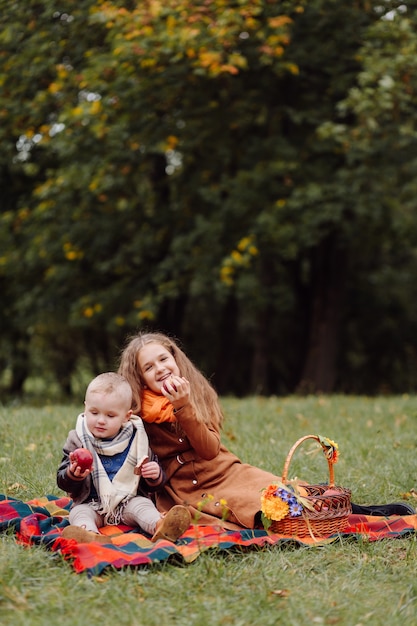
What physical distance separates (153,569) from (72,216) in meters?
9.73

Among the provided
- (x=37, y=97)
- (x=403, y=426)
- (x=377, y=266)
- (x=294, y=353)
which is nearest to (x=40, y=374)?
(x=294, y=353)

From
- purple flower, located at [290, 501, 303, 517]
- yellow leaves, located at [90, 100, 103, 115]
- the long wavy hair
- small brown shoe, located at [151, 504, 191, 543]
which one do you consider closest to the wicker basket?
purple flower, located at [290, 501, 303, 517]

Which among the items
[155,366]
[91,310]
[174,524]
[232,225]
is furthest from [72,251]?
[174,524]

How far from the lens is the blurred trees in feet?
31.1

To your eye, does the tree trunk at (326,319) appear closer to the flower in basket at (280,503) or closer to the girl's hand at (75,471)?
the flower in basket at (280,503)

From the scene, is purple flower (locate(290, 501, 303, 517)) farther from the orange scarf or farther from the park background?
the orange scarf

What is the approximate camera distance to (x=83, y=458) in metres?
3.81

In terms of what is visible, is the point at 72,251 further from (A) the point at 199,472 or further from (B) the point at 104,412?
(B) the point at 104,412

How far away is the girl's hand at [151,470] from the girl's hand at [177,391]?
1.07 feet

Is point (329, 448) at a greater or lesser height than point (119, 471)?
lesser

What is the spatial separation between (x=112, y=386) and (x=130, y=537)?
0.73 m

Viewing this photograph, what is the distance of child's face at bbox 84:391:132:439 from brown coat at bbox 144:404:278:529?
1.09 ft

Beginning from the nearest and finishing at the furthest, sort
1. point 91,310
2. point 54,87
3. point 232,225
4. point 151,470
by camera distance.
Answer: point 151,470, point 54,87, point 91,310, point 232,225

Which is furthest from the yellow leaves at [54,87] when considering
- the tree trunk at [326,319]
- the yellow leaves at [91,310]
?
the tree trunk at [326,319]
